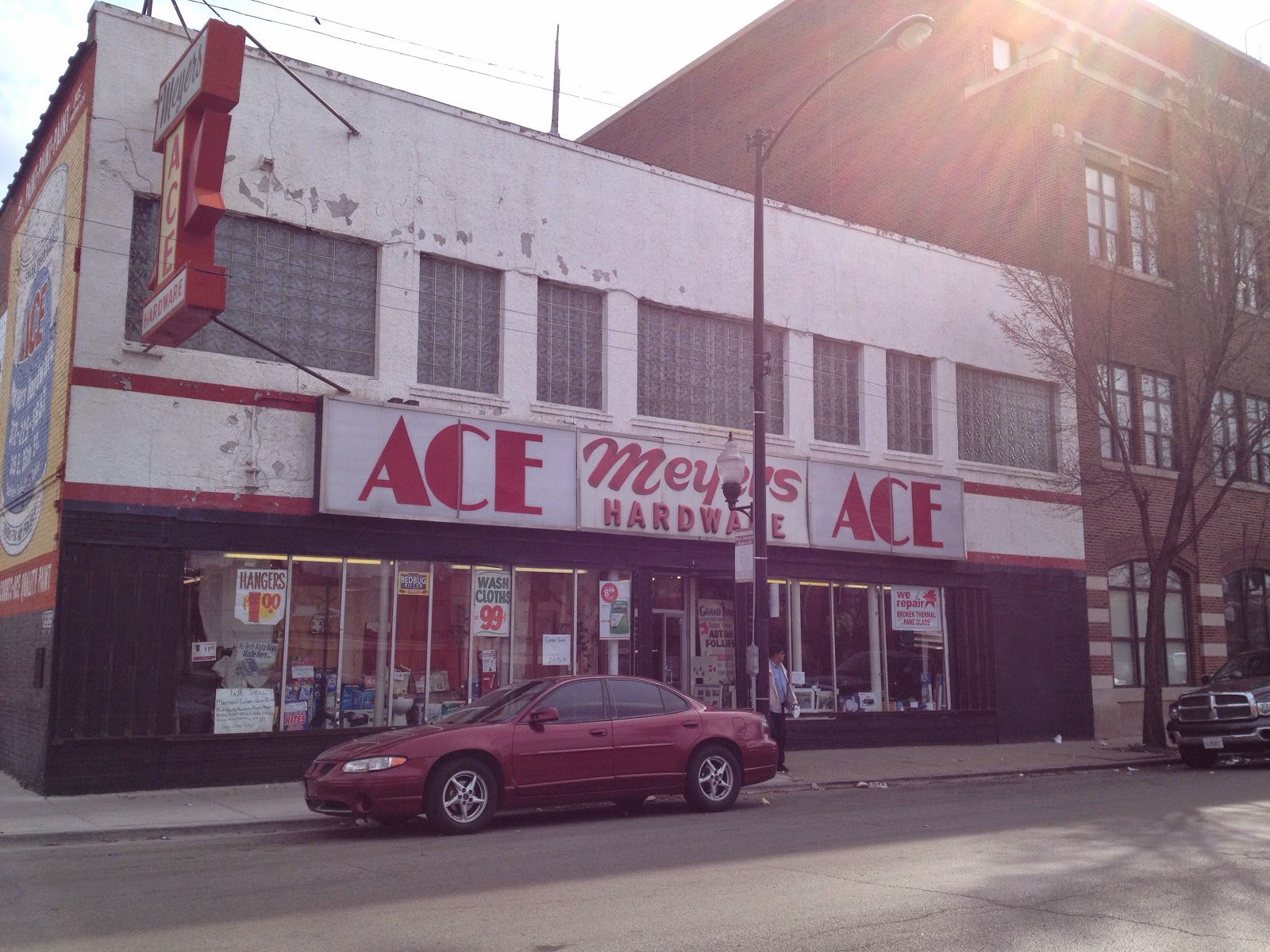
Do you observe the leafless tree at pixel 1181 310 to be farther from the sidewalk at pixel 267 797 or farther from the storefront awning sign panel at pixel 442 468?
the storefront awning sign panel at pixel 442 468

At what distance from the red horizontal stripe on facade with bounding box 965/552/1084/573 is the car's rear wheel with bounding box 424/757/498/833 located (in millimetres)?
13959

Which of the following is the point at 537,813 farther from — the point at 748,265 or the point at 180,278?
the point at 748,265

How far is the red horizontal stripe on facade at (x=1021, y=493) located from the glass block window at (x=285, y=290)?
40.3 ft

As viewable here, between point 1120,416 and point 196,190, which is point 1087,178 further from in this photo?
point 196,190

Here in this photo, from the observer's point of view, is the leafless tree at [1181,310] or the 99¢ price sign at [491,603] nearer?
the 99¢ price sign at [491,603]

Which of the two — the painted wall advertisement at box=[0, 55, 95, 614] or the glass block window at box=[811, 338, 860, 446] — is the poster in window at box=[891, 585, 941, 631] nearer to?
the glass block window at box=[811, 338, 860, 446]

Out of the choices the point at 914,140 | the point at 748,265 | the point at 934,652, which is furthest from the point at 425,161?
the point at 914,140

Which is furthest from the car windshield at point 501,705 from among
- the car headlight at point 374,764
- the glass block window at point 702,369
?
the glass block window at point 702,369

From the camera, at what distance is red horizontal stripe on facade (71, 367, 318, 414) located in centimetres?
1455

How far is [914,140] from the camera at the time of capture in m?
28.8

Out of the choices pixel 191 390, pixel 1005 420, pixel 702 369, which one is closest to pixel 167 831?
pixel 191 390

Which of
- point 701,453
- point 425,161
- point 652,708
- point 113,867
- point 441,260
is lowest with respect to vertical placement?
point 113,867

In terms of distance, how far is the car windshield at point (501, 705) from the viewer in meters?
11.9

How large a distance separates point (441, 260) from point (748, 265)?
19.5 feet
